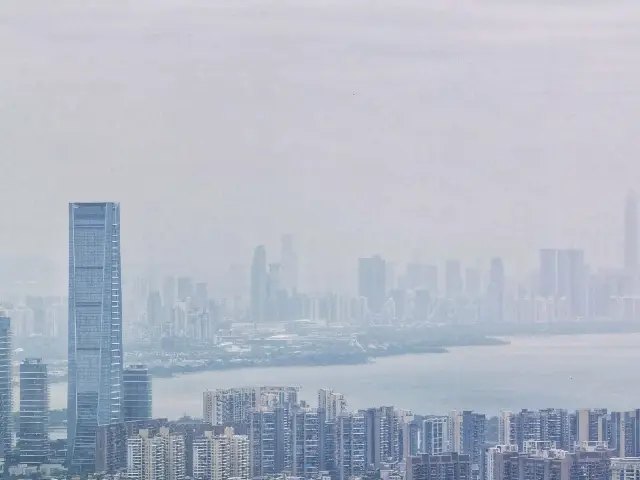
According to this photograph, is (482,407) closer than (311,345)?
Yes

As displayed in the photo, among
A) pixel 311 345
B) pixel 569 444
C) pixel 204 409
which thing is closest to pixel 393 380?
pixel 311 345

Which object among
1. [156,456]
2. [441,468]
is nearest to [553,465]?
[441,468]

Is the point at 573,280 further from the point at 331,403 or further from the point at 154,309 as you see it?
the point at 154,309

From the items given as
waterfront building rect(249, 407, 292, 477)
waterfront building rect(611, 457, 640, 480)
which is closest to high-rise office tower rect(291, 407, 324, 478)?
waterfront building rect(249, 407, 292, 477)

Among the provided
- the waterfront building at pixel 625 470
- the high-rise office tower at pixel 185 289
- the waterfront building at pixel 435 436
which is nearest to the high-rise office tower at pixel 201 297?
the high-rise office tower at pixel 185 289

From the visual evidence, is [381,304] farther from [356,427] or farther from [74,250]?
[74,250]

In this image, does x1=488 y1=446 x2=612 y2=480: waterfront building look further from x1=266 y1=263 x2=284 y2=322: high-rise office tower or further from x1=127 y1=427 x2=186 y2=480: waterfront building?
x1=266 y1=263 x2=284 y2=322: high-rise office tower

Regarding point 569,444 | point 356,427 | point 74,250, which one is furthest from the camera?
point 74,250
